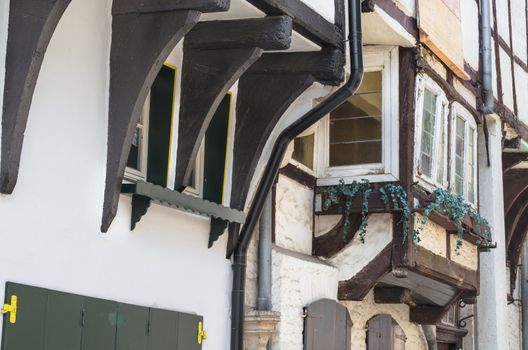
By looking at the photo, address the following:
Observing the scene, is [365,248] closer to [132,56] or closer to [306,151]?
[306,151]

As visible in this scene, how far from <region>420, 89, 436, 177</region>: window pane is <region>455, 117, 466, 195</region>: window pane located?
930mm

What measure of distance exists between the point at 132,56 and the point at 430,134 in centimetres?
502

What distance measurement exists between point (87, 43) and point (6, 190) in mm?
1327

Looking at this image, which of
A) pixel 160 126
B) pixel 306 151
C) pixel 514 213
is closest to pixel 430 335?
pixel 514 213

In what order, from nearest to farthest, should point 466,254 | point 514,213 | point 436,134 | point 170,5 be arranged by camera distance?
point 170,5 → point 436,134 → point 466,254 → point 514,213

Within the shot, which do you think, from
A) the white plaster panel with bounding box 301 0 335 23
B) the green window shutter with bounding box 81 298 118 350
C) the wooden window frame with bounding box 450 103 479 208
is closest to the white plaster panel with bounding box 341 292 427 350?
the wooden window frame with bounding box 450 103 479 208

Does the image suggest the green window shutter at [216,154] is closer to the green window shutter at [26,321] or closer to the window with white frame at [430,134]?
the green window shutter at [26,321]

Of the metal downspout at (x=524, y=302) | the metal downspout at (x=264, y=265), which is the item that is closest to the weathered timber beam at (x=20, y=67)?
the metal downspout at (x=264, y=265)

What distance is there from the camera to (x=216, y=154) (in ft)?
30.8

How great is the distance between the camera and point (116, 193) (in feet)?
25.3

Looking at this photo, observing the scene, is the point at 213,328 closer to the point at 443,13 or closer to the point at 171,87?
the point at 171,87

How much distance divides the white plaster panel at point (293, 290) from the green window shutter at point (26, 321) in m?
3.34

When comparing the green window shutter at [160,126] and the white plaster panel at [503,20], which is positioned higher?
the white plaster panel at [503,20]

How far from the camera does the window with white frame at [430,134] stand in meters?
11.5
